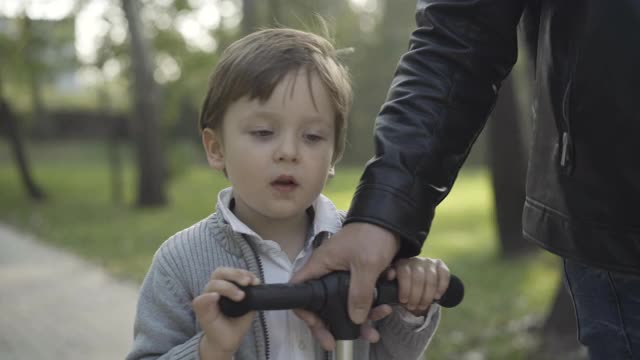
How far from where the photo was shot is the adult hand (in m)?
1.58

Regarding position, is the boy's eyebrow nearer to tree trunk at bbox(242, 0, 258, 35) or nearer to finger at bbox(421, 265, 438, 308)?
finger at bbox(421, 265, 438, 308)

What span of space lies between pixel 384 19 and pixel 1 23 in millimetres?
18208

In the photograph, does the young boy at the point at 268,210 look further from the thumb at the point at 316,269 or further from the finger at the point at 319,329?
the thumb at the point at 316,269

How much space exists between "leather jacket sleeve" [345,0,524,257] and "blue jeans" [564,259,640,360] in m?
0.34

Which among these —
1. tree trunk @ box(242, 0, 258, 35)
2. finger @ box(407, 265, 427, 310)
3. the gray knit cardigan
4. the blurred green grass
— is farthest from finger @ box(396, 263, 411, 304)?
tree trunk @ box(242, 0, 258, 35)

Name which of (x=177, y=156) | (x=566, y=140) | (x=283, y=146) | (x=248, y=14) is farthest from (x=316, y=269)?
(x=177, y=156)

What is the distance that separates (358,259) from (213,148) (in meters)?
0.54

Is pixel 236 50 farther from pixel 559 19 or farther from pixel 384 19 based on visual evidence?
pixel 384 19

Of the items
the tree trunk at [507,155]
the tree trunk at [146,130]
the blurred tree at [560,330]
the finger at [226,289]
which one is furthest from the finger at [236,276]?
the tree trunk at [146,130]

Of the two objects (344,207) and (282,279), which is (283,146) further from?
(344,207)

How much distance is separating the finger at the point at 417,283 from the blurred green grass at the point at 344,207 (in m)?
4.58

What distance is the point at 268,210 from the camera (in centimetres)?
183

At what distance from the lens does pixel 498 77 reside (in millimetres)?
1912

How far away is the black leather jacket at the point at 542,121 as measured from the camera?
1.65 m
